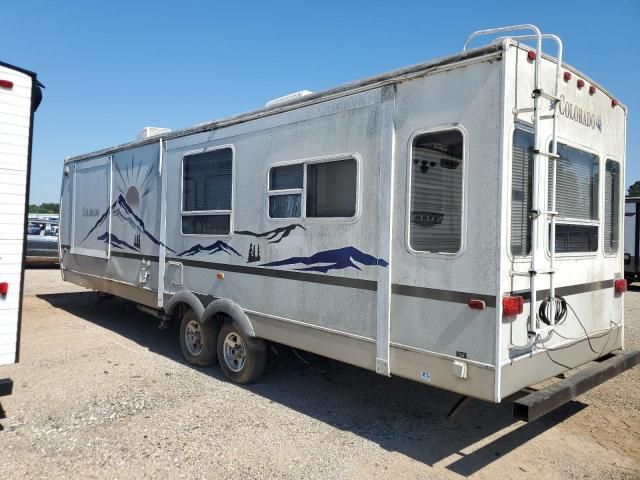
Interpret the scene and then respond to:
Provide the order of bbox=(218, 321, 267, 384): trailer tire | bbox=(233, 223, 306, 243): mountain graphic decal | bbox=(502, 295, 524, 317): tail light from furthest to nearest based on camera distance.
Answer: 1. bbox=(218, 321, 267, 384): trailer tire
2. bbox=(233, 223, 306, 243): mountain graphic decal
3. bbox=(502, 295, 524, 317): tail light

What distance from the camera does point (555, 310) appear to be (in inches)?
155

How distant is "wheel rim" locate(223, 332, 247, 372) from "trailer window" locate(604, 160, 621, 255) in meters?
3.66

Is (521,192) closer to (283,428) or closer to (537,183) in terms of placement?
(537,183)

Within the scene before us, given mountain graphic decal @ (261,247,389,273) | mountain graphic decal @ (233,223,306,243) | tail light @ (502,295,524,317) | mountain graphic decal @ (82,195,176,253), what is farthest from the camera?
mountain graphic decal @ (82,195,176,253)

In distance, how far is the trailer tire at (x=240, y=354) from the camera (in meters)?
5.35

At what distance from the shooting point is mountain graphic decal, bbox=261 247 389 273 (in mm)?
4223

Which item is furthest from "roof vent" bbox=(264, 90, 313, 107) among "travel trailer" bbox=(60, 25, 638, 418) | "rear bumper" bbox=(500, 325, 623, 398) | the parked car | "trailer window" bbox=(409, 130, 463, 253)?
the parked car

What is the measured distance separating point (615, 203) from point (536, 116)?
2.04m

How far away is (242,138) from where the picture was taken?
18.1 ft

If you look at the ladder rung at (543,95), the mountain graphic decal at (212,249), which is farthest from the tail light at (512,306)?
the mountain graphic decal at (212,249)

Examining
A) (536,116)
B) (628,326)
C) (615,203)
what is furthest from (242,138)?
(628,326)

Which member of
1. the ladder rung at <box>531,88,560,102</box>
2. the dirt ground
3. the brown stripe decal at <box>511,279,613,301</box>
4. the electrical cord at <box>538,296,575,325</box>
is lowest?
the dirt ground

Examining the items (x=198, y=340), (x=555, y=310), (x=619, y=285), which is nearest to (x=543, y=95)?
(x=555, y=310)

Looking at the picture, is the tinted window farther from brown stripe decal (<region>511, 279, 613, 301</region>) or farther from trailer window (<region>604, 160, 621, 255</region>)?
brown stripe decal (<region>511, 279, 613, 301</region>)
